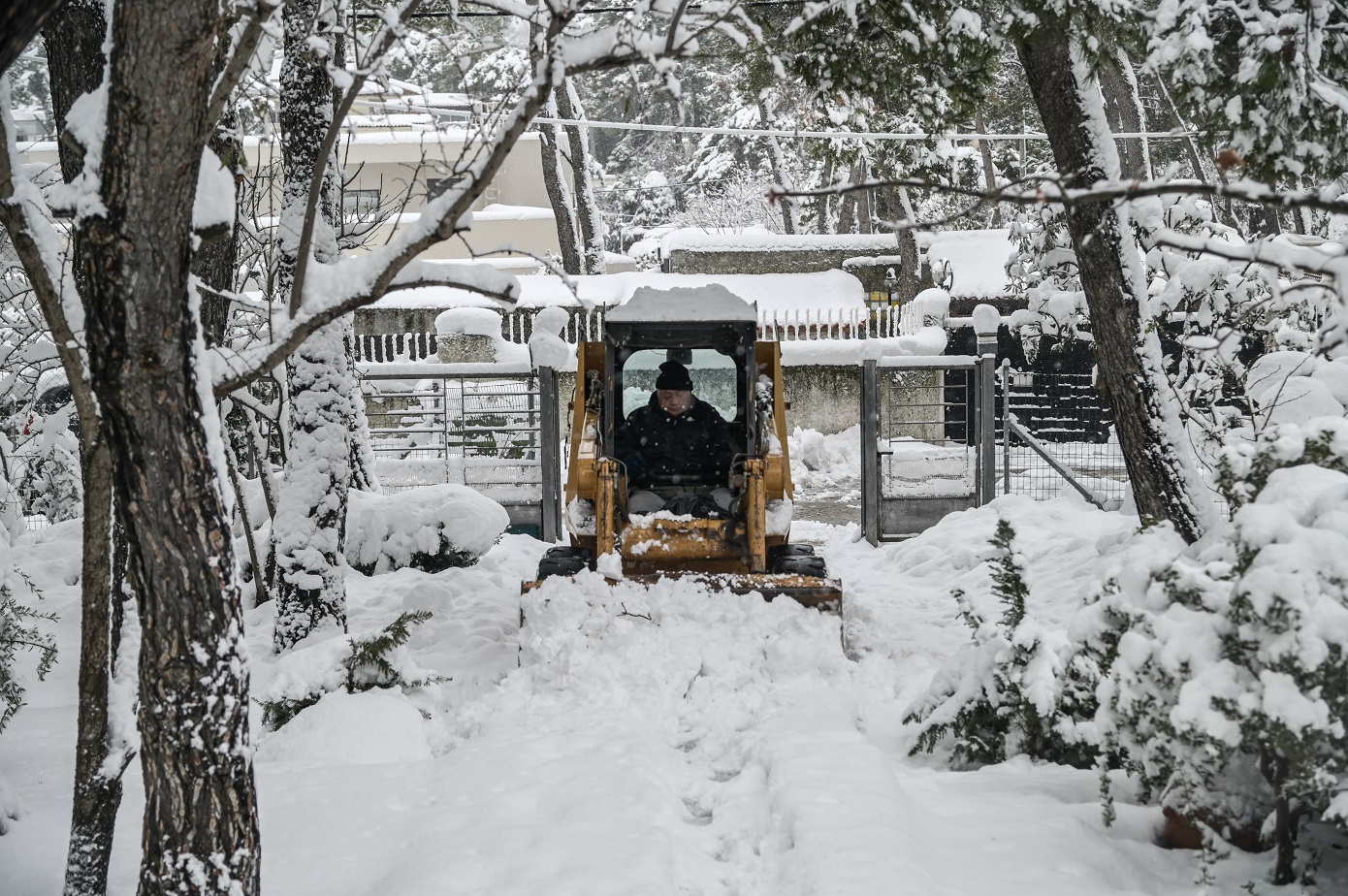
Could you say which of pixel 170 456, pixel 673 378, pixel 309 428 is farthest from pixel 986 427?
pixel 170 456

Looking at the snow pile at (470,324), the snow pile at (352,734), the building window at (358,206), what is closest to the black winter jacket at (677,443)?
the building window at (358,206)

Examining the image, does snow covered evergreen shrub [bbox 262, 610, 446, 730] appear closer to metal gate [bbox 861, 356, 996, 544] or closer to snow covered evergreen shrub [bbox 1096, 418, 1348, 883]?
snow covered evergreen shrub [bbox 1096, 418, 1348, 883]

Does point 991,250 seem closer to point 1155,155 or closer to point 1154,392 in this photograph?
point 1155,155

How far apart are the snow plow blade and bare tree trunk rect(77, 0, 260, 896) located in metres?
3.64

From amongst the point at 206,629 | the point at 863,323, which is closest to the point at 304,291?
the point at 206,629

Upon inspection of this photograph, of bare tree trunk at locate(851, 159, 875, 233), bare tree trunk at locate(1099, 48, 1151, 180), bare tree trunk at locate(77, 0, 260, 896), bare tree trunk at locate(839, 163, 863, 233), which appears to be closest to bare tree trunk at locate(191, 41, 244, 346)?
bare tree trunk at locate(77, 0, 260, 896)

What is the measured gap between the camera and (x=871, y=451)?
10805 millimetres

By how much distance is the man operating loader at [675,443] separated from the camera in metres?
7.93

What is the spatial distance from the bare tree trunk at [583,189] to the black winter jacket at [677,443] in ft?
54.9

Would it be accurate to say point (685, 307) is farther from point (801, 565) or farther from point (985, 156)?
point (985, 156)

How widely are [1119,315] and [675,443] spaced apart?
10.7ft

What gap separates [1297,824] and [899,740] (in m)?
1.96

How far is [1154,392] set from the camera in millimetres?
5820

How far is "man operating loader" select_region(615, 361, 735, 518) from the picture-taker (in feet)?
26.0
